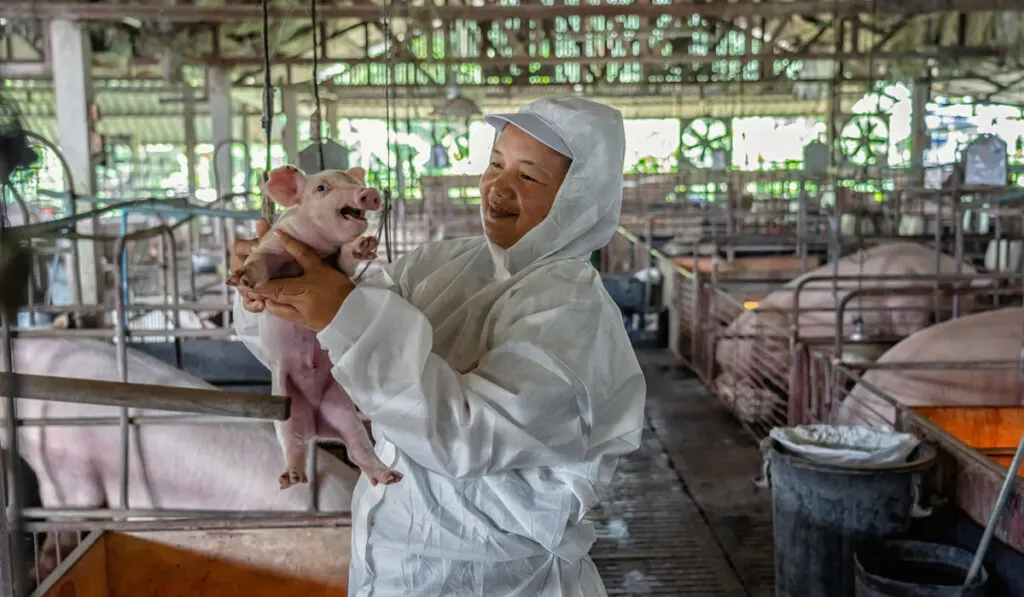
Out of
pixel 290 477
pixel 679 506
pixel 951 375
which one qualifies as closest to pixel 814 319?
pixel 951 375

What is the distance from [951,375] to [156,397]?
4498 mm

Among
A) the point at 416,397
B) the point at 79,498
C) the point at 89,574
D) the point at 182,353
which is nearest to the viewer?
the point at 416,397

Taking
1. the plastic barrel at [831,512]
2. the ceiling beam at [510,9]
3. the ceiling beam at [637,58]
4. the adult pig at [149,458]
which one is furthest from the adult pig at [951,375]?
the ceiling beam at [637,58]

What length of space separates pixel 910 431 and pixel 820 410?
141 cm

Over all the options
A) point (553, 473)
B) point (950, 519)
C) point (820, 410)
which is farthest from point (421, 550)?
point (820, 410)

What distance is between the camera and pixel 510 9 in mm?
7355

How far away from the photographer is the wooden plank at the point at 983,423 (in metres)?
4.03

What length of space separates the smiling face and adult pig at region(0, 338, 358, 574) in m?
1.92

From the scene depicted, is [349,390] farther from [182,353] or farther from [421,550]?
[182,353]

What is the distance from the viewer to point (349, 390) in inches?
49.8

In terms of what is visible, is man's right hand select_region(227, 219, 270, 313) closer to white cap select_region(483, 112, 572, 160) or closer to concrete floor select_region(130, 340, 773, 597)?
white cap select_region(483, 112, 572, 160)

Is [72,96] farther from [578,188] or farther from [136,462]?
[578,188]

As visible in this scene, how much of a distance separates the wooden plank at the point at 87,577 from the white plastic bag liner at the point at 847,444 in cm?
242

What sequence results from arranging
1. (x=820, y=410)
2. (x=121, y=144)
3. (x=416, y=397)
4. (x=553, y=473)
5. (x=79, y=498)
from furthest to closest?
(x=121, y=144)
(x=820, y=410)
(x=79, y=498)
(x=553, y=473)
(x=416, y=397)
